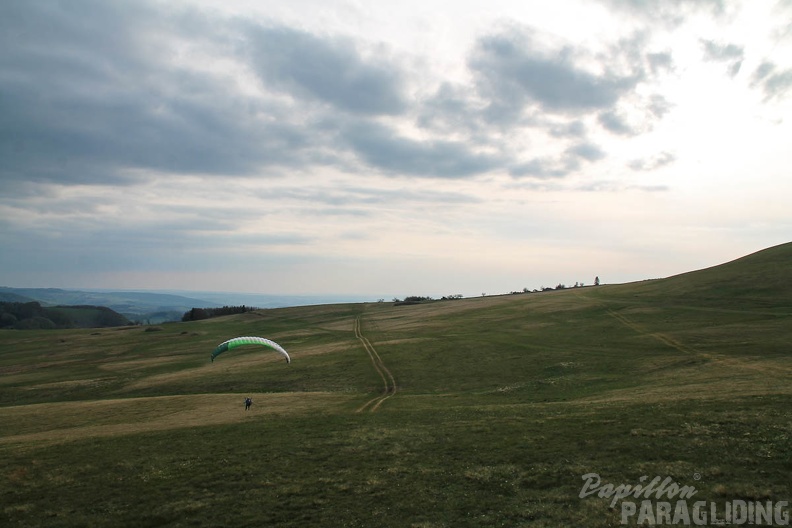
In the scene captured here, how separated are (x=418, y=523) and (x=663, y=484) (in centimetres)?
1083

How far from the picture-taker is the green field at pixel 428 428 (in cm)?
2030

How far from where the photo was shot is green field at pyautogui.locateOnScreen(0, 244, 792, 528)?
2030cm

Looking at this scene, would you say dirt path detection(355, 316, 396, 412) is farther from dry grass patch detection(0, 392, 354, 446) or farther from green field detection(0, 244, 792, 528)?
dry grass patch detection(0, 392, 354, 446)

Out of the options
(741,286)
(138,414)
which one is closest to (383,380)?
(138,414)

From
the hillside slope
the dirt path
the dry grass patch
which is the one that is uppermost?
the hillside slope

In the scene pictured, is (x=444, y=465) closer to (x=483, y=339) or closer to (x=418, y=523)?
(x=418, y=523)

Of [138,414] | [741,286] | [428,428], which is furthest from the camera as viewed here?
[741,286]

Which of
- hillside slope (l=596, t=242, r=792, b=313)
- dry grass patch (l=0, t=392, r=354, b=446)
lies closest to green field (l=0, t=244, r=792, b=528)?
dry grass patch (l=0, t=392, r=354, b=446)

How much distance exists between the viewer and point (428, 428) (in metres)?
32.6

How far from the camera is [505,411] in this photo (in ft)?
119

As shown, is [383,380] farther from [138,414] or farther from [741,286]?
[741,286]

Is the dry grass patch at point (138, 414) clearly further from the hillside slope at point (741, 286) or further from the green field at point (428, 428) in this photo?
the hillside slope at point (741, 286)

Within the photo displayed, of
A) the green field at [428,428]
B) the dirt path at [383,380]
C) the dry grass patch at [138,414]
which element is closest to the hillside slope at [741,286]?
the green field at [428,428]

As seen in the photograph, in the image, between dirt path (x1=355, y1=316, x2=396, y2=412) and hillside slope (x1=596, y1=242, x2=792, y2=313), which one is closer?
dirt path (x1=355, y1=316, x2=396, y2=412)
